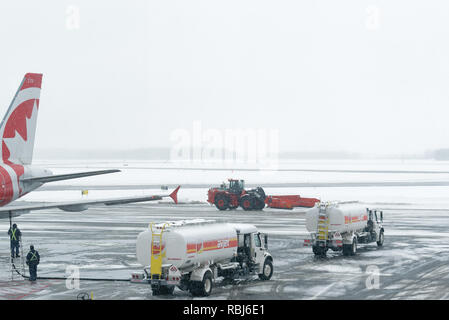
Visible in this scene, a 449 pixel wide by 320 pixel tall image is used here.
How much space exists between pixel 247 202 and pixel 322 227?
33078 mm

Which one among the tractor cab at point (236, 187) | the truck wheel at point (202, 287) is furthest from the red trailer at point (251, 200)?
the truck wheel at point (202, 287)

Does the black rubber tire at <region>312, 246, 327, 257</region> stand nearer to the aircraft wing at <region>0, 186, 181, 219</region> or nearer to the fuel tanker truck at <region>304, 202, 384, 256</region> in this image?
the fuel tanker truck at <region>304, 202, 384, 256</region>

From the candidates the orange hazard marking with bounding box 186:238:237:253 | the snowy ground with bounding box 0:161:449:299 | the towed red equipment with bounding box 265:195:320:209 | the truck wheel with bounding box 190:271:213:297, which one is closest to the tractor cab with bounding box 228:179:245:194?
the snowy ground with bounding box 0:161:449:299

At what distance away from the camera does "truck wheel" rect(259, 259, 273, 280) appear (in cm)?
3238

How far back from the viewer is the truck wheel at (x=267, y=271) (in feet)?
106

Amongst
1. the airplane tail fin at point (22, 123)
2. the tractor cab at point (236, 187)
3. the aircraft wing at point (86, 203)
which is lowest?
the tractor cab at point (236, 187)

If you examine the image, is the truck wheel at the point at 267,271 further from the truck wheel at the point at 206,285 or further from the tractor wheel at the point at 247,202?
the tractor wheel at the point at 247,202

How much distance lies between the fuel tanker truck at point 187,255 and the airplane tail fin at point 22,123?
1367 cm

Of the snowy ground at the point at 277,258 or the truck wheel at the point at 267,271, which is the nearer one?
the snowy ground at the point at 277,258

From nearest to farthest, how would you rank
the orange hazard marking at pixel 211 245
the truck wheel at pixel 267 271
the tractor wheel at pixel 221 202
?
the orange hazard marking at pixel 211 245
the truck wheel at pixel 267 271
the tractor wheel at pixel 221 202

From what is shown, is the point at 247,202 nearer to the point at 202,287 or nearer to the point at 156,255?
the point at 202,287

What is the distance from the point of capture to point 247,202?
241 ft

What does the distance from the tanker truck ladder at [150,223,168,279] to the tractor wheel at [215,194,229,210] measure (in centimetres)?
4600
